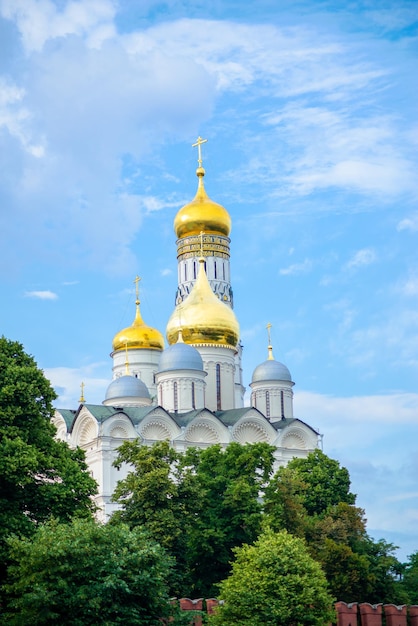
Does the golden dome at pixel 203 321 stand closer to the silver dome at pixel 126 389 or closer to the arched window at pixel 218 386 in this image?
the arched window at pixel 218 386

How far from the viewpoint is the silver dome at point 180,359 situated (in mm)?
63688

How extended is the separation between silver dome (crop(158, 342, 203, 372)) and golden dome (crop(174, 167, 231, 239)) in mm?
12816

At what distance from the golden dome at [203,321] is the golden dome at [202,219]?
22.9 ft

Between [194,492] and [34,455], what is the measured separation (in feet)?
27.7

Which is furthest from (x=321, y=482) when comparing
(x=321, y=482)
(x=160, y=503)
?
(x=160, y=503)

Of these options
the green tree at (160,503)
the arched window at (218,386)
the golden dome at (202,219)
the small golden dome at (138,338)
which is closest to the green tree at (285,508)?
the green tree at (160,503)

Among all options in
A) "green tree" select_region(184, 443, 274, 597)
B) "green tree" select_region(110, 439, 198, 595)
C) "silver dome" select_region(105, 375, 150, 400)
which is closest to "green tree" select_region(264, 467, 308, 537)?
"green tree" select_region(184, 443, 274, 597)

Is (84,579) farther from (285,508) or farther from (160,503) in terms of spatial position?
(285,508)

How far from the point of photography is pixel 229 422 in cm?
6400

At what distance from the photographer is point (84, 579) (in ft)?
92.5

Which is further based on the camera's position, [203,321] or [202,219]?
[202,219]

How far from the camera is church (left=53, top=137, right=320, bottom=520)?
6100cm

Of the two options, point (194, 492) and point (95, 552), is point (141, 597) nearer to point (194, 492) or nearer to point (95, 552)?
point (95, 552)

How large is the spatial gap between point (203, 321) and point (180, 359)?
463 centimetres
